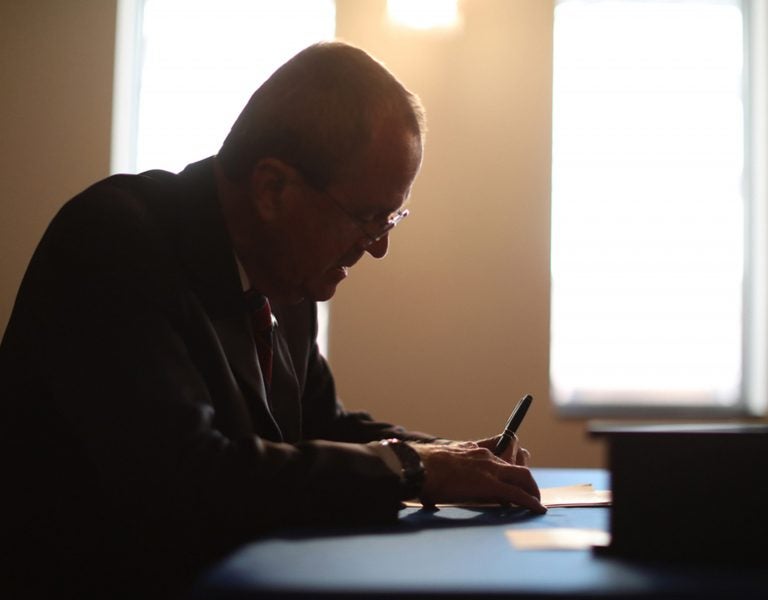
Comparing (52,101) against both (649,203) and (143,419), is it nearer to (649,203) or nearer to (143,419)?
(649,203)

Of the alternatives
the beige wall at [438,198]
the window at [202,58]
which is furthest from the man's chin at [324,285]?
the window at [202,58]

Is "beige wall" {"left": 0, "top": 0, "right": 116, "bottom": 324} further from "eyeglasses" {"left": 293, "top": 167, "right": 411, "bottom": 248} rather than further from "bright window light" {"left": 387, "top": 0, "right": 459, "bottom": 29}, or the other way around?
"eyeglasses" {"left": 293, "top": 167, "right": 411, "bottom": 248}

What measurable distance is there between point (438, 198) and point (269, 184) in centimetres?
224

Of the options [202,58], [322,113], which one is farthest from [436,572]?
[202,58]

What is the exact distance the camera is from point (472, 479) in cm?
125

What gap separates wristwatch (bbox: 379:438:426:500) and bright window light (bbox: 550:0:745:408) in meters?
2.72

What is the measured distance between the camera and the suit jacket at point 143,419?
3.30 ft

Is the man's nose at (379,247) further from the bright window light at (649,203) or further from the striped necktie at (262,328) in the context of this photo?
the bright window light at (649,203)

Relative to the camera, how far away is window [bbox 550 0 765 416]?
3.86 meters

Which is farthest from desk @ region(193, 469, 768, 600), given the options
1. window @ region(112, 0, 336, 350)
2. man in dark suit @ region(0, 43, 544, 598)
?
window @ region(112, 0, 336, 350)

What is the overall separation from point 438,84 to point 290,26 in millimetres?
816

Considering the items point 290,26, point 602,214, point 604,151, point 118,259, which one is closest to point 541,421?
point 602,214

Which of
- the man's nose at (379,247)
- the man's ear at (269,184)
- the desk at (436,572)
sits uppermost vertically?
the man's ear at (269,184)

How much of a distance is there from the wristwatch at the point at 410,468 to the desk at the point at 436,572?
Answer: 5.6 inches
